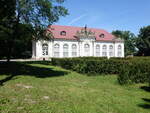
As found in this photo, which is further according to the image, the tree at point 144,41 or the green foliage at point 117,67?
the tree at point 144,41

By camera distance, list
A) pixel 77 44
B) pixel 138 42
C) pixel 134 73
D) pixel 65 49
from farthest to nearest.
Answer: pixel 138 42
pixel 77 44
pixel 65 49
pixel 134 73

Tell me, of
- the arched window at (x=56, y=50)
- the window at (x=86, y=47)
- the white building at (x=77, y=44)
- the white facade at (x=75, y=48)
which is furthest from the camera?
the window at (x=86, y=47)

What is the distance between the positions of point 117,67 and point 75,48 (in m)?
34.5

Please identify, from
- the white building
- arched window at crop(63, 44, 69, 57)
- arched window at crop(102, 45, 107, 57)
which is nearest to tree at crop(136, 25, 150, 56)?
the white building

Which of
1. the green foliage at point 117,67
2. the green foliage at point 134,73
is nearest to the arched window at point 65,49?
the green foliage at point 117,67

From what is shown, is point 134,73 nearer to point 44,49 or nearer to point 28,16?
point 28,16

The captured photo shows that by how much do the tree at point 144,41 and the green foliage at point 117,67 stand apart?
45294mm

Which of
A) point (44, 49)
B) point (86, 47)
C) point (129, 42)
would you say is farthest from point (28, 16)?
point (129, 42)

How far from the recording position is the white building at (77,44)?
46188 mm

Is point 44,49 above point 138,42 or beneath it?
beneath

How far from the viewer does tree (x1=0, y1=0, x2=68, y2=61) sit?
555 inches

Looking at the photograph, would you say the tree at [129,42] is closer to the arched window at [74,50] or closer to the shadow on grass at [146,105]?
the arched window at [74,50]

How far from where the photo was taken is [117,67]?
15.5 m

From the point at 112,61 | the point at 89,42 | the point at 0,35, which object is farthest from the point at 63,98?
the point at 89,42
